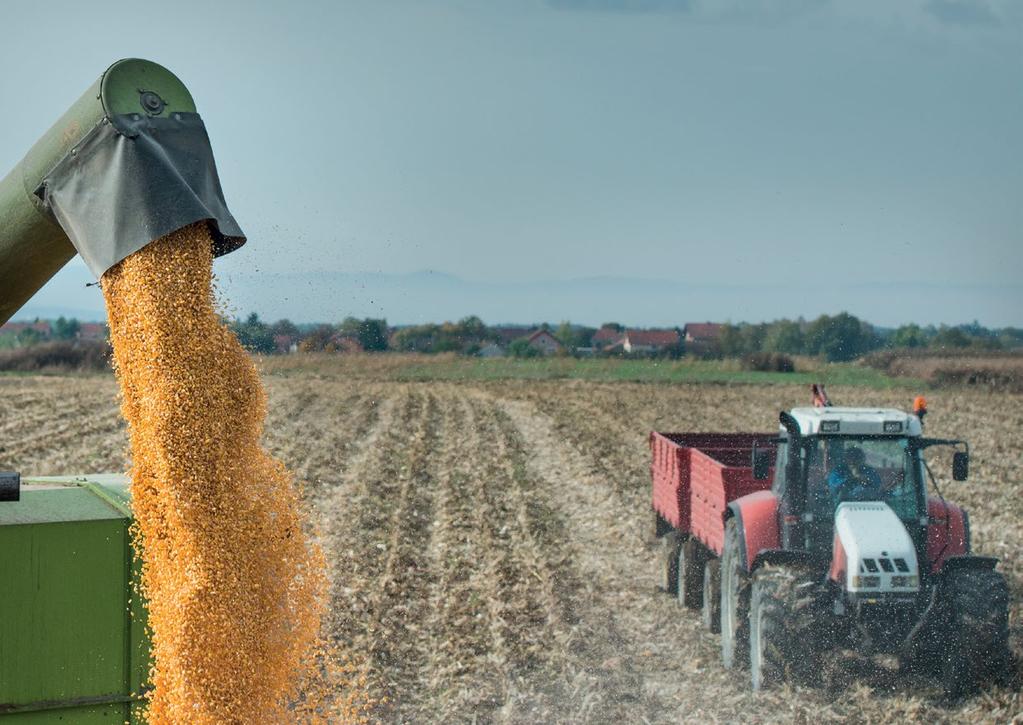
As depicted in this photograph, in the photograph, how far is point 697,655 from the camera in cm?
924

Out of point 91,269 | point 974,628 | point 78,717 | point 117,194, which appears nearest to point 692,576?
point 974,628

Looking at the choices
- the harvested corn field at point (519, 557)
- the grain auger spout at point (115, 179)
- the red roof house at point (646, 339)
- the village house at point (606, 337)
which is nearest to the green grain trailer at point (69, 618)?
the grain auger spout at point (115, 179)

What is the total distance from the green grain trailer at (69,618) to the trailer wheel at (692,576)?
6786 mm

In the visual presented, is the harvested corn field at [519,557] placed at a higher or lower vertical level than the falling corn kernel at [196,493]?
lower

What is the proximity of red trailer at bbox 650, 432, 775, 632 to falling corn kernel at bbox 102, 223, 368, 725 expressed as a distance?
5296mm

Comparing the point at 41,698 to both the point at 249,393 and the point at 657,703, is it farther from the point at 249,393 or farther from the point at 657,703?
the point at 657,703

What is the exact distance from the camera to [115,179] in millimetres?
3834

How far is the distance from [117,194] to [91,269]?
0.29 m

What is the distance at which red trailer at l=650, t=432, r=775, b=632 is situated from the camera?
9273mm

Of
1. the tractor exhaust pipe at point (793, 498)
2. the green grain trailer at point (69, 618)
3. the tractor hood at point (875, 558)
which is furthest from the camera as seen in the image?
the tractor exhaust pipe at point (793, 498)

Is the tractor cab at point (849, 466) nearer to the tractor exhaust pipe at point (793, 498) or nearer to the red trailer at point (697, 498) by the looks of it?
the tractor exhaust pipe at point (793, 498)

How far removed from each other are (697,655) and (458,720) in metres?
2.21

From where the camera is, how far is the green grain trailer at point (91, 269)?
3.88 metres

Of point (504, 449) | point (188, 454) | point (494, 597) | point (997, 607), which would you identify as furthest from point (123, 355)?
point (504, 449)
